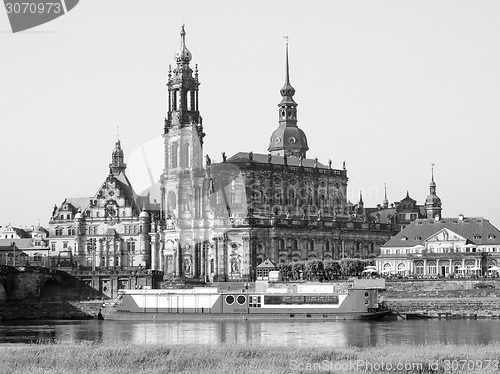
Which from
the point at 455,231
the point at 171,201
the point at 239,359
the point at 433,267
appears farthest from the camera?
the point at 171,201

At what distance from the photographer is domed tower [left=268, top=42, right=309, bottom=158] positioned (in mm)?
158875

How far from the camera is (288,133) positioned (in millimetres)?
159125

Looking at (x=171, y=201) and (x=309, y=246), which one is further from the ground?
(x=171, y=201)

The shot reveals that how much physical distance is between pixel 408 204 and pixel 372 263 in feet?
90.2

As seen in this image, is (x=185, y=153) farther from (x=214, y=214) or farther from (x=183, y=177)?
(x=214, y=214)

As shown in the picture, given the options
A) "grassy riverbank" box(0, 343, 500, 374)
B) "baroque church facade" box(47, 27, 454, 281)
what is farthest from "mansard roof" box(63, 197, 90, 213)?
"grassy riverbank" box(0, 343, 500, 374)

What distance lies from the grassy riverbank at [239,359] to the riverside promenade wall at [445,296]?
135 feet

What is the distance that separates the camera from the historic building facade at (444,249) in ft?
417

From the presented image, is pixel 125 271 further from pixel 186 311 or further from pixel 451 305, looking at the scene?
pixel 451 305

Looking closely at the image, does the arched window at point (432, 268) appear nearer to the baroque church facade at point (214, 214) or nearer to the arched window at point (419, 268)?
the arched window at point (419, 268)

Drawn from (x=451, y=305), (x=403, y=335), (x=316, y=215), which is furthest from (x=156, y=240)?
(x=403, y=335)

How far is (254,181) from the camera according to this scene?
146 m

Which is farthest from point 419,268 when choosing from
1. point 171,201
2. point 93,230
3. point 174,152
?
point 93,230

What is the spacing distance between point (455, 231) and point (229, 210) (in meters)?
29.2
